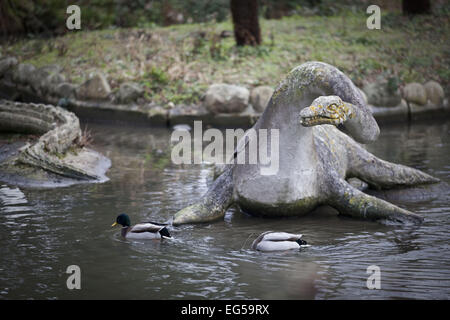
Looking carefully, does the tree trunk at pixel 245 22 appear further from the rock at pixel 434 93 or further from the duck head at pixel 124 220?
the duck head at pixel 124 220

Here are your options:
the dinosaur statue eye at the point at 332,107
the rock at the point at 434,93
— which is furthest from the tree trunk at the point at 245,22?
the dinosaur statue eye at the point at 332,107

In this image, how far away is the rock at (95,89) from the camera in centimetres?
1527

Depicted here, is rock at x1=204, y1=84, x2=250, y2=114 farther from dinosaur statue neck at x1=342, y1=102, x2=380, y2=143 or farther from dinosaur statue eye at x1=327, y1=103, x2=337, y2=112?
dinosaur statue eye at x1=327, y1=103, x2=337, y2=112

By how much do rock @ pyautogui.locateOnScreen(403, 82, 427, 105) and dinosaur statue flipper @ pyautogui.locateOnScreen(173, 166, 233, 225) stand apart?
28.1ft

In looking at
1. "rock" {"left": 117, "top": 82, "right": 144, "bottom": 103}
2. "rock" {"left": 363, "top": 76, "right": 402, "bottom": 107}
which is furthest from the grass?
"rock" {"left": 363, "top": 76, "right": 402, "bottom": 107}

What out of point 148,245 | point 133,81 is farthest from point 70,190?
point 133,81

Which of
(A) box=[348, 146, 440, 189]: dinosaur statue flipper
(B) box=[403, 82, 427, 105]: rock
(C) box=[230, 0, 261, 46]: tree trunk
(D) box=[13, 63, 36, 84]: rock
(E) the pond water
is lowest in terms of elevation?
(E) the pond water

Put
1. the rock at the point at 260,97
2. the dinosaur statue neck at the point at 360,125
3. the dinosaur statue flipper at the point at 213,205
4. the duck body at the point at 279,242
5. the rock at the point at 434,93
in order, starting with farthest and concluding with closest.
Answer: the rock at the point at 434,93 < the rock at the point at 260,97 < the dinosaur statue flipper at the point at 213,205 < the dinosaur statue neck at the point at 360,125 < the duck body at the point at 279,242

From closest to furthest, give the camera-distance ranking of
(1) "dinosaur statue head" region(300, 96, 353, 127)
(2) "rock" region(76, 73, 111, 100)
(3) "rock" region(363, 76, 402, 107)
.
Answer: (1) "dinosaur statue head" region(300, 96, 353, 127), (3) "rock" region(363, 76, 402, 107), (2) "rock" region(76, 73, 111, 100)

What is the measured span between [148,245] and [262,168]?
59.6 inches

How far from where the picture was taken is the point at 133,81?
15500 millimetres

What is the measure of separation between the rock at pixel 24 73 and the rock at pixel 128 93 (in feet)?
10.4

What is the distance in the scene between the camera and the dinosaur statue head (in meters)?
6.04

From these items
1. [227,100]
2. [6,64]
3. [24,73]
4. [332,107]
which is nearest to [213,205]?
[332,107]
